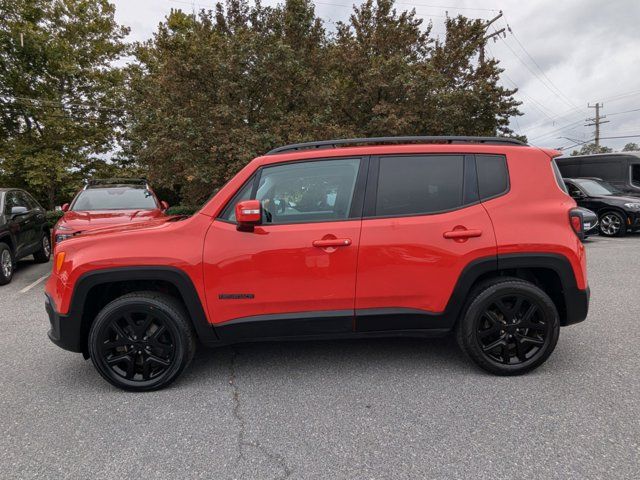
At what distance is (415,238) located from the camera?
2.91 meters

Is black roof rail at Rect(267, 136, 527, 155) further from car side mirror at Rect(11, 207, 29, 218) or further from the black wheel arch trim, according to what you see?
car side mirror at Rect(11, 207, 29, 218)

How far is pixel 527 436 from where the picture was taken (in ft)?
7.70

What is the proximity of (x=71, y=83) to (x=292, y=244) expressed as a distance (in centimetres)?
2428

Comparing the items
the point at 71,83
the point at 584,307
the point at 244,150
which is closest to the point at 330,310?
the point at 584,307

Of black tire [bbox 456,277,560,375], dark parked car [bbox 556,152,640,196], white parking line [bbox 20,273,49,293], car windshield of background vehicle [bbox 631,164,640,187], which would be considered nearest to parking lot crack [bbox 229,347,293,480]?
black tire [bbox 456,277,560,375]

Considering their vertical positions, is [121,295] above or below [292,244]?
below

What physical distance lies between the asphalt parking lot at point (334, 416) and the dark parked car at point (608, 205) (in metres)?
9.11

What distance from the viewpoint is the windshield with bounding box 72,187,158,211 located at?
7238 millimetres

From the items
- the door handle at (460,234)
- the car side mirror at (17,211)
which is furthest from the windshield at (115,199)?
the door handle at (460,234)

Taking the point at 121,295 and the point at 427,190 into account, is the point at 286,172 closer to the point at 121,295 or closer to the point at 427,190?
the point at 427,190

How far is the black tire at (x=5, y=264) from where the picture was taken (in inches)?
270

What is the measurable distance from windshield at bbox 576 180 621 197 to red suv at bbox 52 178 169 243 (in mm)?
11593

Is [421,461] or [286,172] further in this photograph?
[286,172]

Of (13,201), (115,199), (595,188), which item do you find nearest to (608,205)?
(595,188)
